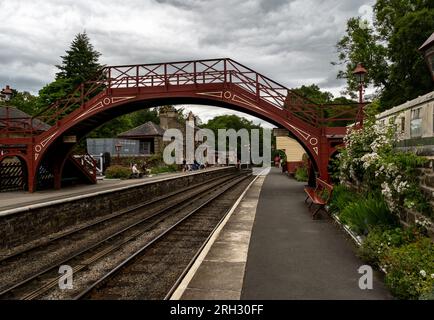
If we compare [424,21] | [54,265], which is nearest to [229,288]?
[54,265]

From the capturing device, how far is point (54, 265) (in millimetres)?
7230

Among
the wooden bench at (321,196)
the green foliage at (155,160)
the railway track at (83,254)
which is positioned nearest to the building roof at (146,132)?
the green foliage at (155,160)

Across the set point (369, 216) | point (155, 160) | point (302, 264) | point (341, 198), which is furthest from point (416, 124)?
point (155, 160)

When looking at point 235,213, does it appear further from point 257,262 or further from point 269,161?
point 269,161

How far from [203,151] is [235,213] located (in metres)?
51.2

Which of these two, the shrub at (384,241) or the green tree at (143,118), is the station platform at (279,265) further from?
the green tree at (143,118)

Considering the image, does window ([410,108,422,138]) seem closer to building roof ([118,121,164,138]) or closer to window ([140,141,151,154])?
building roof ([118,121,164,138])

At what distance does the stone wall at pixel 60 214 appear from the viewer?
936 centimetres

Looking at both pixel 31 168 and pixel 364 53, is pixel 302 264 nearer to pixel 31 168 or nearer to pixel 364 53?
pixel 31 168

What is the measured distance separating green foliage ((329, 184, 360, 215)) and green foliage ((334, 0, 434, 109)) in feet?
50.4

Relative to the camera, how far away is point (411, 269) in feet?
15.9

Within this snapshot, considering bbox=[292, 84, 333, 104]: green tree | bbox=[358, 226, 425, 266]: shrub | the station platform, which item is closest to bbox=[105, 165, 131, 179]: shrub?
the station platform

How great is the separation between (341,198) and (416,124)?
383 cm

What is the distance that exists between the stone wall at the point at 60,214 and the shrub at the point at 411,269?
30.2 feet
